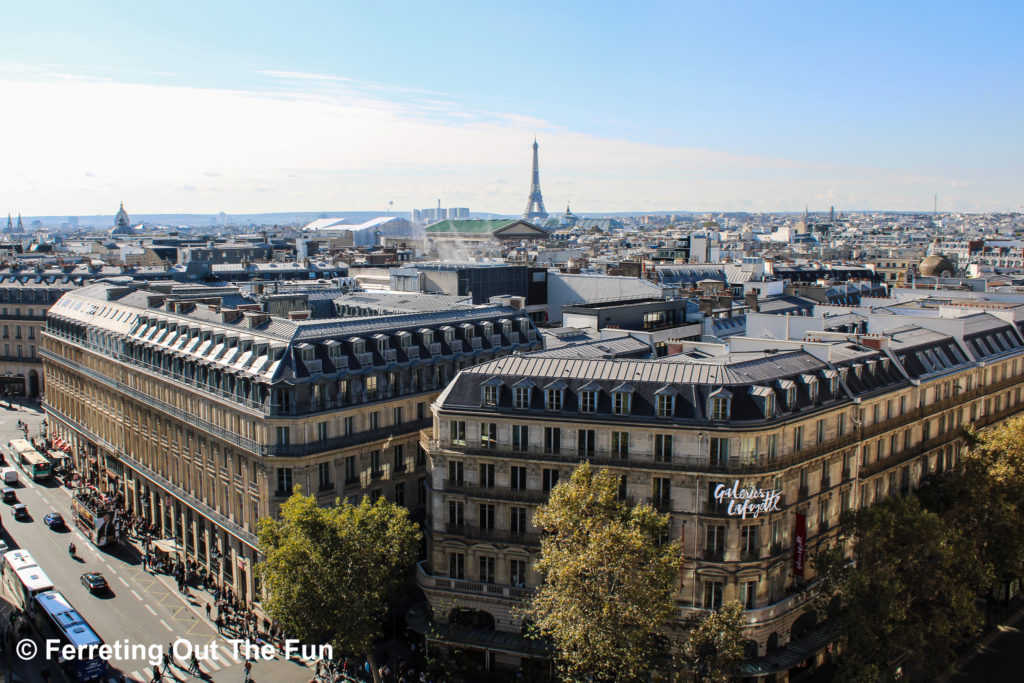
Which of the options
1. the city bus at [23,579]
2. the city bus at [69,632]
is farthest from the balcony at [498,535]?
the city bus at [23,579]

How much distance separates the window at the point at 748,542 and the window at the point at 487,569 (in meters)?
15.7

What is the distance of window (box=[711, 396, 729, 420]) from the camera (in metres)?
53.0

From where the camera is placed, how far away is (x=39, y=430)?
122 m

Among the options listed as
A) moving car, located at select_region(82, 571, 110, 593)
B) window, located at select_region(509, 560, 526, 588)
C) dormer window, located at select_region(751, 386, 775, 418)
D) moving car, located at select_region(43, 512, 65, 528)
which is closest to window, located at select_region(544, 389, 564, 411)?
window, located at select_region(509, 560, 526, 588)

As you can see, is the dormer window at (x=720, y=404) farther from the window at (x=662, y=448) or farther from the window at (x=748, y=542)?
the window at (x=748, y=542)

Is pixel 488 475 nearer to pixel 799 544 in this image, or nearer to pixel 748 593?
pixel 748 593

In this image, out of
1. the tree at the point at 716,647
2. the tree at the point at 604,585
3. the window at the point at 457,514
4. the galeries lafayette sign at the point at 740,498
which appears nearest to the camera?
the tree at the point at 604,585

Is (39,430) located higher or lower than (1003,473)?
lower

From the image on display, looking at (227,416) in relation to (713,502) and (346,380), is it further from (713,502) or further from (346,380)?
(713,502)

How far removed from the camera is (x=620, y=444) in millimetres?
54844

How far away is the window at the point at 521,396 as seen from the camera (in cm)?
5709

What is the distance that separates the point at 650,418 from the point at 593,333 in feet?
113

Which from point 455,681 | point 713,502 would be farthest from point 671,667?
point 455,681

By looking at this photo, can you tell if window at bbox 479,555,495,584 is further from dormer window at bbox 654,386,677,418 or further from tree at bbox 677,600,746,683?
dormer window at bbox 654,386,677,418
